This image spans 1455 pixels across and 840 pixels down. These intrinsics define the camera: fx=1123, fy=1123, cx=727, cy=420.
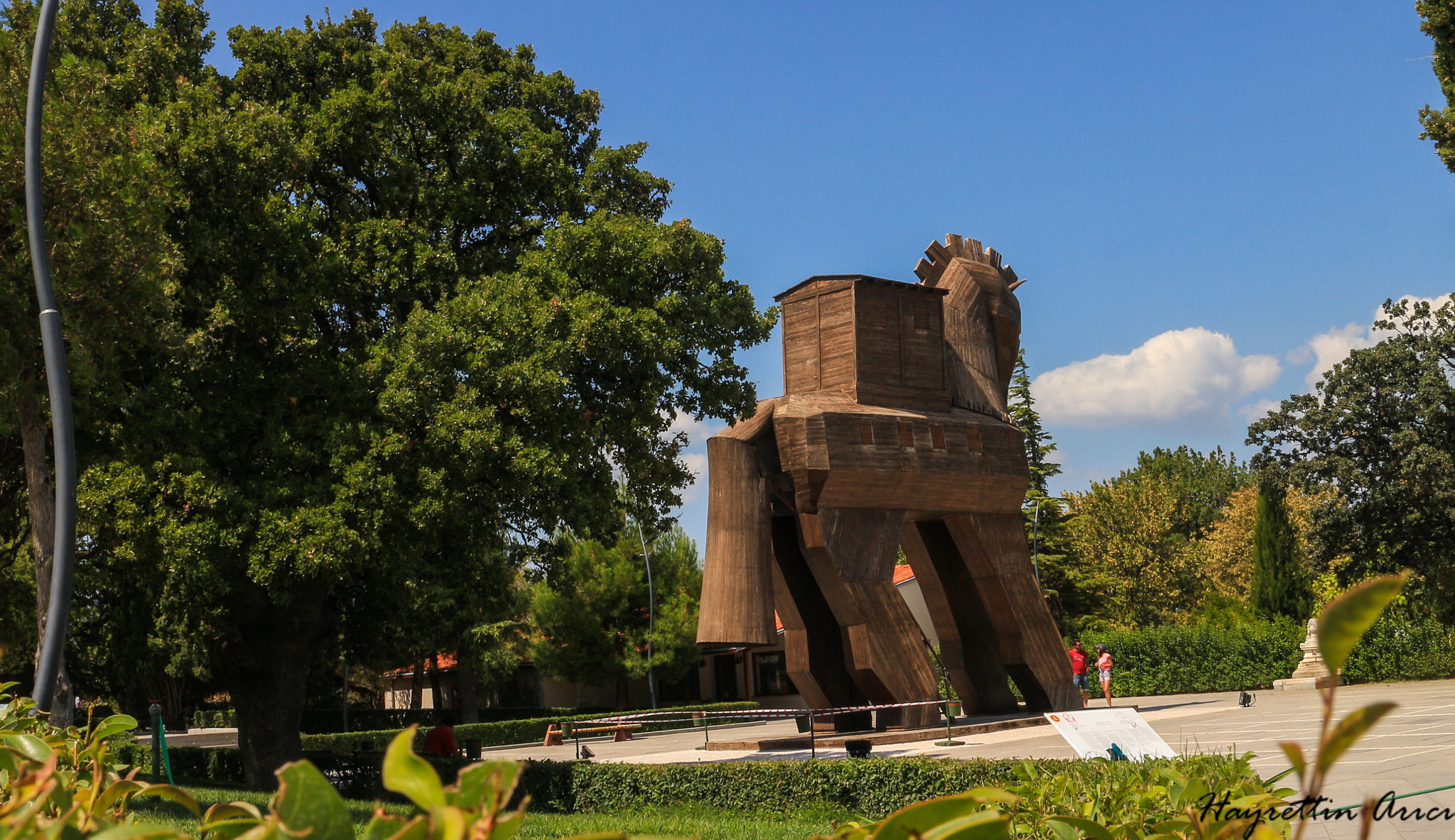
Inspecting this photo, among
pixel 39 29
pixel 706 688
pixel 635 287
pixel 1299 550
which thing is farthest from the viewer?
pixel 706 688

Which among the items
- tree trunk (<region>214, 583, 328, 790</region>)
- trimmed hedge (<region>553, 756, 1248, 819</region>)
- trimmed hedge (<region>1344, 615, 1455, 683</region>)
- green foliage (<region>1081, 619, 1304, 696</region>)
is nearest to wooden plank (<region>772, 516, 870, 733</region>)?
trimmed hedge (<region>553, 756, 1248, 819</region>)

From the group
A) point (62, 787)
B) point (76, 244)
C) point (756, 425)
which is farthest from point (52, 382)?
point (62, 787)

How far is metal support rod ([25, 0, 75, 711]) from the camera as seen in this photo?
32.7ft

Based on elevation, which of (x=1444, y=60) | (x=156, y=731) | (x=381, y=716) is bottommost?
(x=381, y=716)

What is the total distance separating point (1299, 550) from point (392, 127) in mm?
34910

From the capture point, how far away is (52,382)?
10.1m

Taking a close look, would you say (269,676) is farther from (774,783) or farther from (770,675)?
(770,675)

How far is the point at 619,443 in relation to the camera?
15.3 m

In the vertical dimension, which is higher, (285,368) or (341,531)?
(285,368)

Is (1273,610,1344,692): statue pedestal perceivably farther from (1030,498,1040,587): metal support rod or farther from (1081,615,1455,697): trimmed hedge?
(1030,498,1040,587): metal support rod

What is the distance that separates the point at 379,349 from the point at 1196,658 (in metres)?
27.9

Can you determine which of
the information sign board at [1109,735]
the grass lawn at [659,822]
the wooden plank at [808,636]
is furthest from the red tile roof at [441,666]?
the information sign board at [1109,735]

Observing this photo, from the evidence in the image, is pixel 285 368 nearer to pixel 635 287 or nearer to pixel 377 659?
pixel 635 287

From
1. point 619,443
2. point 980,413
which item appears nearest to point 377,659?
point 619,443
